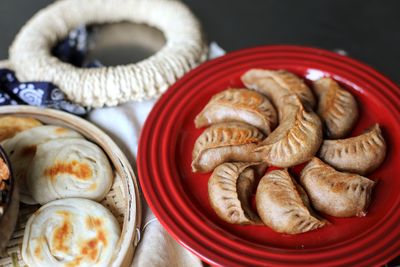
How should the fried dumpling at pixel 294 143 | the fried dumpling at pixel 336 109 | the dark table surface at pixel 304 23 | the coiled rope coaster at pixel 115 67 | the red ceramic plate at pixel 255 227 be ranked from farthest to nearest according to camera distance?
the dark table surface at pixel 304 23, the coiled rope coaster at pixel 115 67, the fried dumpling at pixel 336 109, the fried dumpling at pixel 294 143, the red ceramic plate at pixel 255 227

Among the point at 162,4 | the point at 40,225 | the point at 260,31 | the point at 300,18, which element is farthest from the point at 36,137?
the point at 300,18

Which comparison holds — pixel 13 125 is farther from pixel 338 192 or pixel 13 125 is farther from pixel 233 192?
pixel 338 192

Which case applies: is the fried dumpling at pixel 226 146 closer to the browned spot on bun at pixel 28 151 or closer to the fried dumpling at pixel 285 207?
the fried dumpling at pixel 285 207

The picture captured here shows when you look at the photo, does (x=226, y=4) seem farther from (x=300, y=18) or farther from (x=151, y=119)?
(x=151, y=119)

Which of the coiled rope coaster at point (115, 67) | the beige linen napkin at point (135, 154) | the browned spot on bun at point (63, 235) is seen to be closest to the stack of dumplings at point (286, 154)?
the beige linen napkin at point (135, 154)

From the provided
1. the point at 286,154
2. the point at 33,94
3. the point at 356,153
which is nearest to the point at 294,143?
the point at 286,154

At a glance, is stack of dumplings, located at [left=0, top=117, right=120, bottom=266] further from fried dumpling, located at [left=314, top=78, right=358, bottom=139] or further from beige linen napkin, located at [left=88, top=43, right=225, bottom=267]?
fried dumpling, located at [left=314, top=78, right=358, bottom=139]
